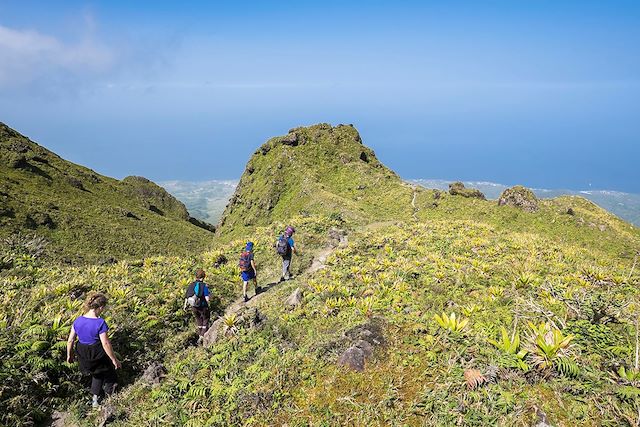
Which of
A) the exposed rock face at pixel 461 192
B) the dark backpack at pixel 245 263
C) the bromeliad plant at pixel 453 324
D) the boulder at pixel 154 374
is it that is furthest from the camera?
the exposed rock face at pixel 461 192

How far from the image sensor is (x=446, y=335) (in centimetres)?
880

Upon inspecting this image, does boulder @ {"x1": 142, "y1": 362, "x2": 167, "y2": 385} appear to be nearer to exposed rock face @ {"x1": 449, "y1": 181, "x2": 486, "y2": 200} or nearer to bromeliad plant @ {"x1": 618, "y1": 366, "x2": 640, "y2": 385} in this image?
bromeliad plant @ {"x1": 618, "y1": 366, "x2": 640, "y2": 385}

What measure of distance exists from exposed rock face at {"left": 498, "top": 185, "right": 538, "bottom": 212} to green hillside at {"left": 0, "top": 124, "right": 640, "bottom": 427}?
22221 millimetres

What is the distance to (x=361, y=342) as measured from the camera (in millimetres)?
9094

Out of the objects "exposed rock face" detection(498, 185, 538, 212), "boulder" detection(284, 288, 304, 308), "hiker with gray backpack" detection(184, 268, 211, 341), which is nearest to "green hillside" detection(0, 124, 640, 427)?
"boulder" detection(284, 288, 304, 308)

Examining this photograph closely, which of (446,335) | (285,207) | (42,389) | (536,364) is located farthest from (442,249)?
(285,207)

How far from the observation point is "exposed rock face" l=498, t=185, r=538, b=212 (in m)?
40.7

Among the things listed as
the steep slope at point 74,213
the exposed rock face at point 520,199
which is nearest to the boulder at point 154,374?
the steep slope at point 74,213

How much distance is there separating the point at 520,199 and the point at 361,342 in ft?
129

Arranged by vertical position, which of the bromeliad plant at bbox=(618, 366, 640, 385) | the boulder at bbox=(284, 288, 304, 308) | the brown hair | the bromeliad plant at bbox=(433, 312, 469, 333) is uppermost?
the brown hair

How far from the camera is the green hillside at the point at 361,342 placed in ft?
22.9

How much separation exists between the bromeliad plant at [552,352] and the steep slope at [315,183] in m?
31.2

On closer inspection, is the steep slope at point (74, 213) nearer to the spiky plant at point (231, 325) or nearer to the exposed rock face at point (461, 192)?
the spiky plant at point (231, 325)

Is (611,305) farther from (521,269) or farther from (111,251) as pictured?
(111,251)
